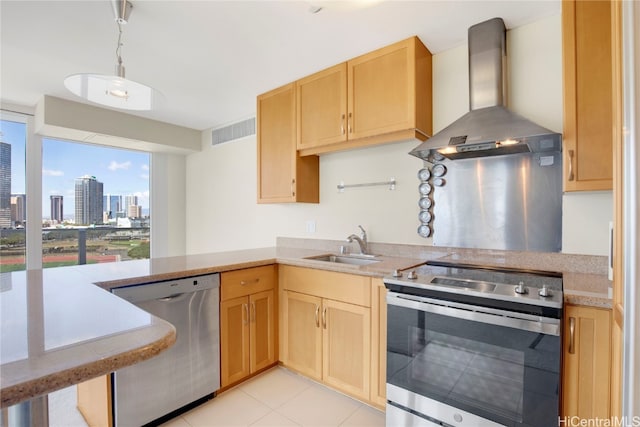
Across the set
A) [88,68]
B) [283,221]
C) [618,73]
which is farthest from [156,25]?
[618,73]

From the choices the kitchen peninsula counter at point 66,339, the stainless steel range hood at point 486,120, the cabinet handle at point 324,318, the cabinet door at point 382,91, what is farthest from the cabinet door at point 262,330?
the stainless steel range hood at point 486,120

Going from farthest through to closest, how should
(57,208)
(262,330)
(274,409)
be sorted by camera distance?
(57,208)
(262,330)
(274,409)

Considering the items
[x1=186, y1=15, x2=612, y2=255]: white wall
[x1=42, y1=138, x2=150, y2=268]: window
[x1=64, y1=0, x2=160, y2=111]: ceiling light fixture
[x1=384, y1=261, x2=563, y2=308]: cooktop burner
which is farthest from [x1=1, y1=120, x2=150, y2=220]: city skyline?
[x1=384, y1=261, x2=563, y2=308]: cooktop burner

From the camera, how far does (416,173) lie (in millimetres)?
2371

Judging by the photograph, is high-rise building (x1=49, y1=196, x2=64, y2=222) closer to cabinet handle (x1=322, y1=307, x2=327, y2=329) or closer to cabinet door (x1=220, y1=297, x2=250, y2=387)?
cabinet door (x1=220, y1=297, x2=250, y2=387)

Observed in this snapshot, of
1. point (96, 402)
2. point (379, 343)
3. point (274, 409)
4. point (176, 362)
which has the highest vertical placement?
point (379, 343)

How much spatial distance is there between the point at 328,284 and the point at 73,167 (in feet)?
12.0

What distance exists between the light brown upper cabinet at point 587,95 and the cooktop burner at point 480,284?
0.53m

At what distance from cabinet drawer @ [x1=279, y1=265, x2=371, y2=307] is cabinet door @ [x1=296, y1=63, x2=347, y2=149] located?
3.42 feet

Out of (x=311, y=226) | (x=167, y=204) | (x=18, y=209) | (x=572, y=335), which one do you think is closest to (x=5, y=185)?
(x=18, y=209)

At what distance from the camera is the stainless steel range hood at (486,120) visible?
1.67 metres

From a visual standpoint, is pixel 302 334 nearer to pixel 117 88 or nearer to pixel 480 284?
pixel 480 284

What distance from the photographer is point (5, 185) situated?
319 centimetres

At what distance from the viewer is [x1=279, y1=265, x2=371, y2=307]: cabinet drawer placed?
1985 mm
